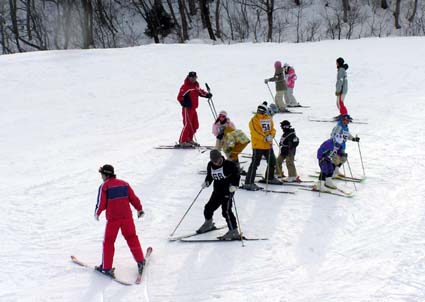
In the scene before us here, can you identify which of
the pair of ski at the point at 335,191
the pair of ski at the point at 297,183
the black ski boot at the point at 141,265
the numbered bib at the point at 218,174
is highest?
the numbered bib at the point at 218,174

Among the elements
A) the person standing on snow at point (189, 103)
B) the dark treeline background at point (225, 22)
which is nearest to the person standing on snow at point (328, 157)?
the person standing on snow at point (189, 103)

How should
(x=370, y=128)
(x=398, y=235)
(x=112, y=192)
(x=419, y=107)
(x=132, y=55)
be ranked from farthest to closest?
(x=132, y=55)
(x=419, y=107)
(x=370, y=128)
(x=398, y=235)
(x=112, y=192)

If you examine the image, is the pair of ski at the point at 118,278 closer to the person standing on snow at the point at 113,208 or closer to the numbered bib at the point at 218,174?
the person standing on snow at the point at 113,208

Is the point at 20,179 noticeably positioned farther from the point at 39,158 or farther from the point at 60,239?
the point at 60,239

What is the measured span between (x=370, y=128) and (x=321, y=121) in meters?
1.57

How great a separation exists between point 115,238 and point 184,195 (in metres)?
3.07

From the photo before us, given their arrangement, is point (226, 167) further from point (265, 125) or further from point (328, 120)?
point (328, 120)

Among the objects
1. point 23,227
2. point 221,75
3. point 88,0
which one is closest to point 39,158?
point 23,227

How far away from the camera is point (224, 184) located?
7879mm

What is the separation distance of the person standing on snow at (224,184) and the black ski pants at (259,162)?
2.02 metres

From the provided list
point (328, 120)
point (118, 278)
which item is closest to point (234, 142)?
point (118, 278)

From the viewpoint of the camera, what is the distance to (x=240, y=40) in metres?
40.3

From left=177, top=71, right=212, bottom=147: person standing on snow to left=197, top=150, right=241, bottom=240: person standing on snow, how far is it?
4634mm

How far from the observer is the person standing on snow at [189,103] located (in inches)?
493
